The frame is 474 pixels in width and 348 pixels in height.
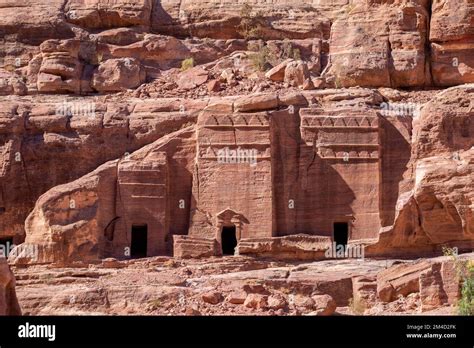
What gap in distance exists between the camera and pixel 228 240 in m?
50.7

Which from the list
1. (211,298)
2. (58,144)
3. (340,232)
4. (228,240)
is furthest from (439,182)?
(58,144)

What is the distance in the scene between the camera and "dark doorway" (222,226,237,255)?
166 feet

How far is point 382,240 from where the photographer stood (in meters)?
49.2

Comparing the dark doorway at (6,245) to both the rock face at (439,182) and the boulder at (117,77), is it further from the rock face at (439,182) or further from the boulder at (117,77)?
the rock face at (439,182)

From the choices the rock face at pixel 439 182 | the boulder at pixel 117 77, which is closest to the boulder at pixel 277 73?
the boulder at pixel 117 77

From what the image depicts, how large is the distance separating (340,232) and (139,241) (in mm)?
6690

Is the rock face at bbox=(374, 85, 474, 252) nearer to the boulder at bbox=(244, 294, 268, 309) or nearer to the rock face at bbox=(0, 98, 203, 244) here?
the rock face at bbox=(0, 98, 203, 244)

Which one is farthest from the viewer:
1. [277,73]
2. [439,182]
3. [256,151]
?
[277,73]

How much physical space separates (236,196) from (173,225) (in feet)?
7.95

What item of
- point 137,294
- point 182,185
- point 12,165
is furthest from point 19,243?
point 137,294

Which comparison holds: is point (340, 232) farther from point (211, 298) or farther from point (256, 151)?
point (211, 298)

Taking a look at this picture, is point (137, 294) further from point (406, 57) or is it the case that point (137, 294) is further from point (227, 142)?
point (406, 57)

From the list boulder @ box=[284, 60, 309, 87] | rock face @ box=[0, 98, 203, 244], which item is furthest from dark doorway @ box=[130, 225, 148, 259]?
boulder @ box=[284, 60, 309, 87]

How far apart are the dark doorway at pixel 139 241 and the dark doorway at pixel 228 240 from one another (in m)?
2.61
